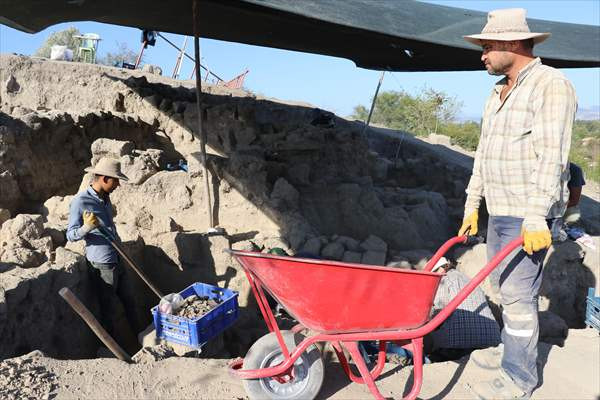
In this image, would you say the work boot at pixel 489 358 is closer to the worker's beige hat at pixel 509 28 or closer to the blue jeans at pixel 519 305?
the blue jeans at pixel 519 305

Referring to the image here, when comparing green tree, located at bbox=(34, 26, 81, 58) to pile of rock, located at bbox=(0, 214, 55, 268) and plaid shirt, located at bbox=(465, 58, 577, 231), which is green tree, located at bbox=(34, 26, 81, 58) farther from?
plaid shirt, located at bbox=(465, 58, 577, 231)

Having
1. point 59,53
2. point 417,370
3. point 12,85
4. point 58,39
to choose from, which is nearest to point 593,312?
point 417,370

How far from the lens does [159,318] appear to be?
3.27 m

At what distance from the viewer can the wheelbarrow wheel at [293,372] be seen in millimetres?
2484

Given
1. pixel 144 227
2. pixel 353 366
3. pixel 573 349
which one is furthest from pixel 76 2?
pixel 573 349

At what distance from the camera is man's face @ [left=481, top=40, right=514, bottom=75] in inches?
93.0

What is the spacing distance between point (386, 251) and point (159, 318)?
9.29ft

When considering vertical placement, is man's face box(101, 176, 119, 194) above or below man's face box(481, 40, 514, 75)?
below

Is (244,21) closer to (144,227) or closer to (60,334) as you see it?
(144,227)

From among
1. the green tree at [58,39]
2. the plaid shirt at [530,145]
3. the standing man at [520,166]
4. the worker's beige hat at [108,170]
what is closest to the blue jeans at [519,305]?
the standing man at [520,166]

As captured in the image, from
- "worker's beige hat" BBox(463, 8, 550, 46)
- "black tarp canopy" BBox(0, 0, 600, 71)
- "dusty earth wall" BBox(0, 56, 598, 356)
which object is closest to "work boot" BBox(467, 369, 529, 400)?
"dusty earth wall" BBox(0, 56, 598, 356)

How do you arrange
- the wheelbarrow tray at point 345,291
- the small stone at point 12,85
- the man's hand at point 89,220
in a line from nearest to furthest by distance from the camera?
the wheelbarrow tray at point 345,291
the man's hand at point 89,220
the small stone at point 12,85

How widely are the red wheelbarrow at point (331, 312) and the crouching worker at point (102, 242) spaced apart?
1.77 metres

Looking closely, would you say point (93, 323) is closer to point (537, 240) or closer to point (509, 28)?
point (537, 240)
